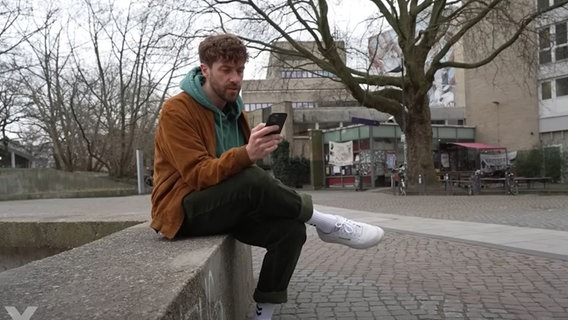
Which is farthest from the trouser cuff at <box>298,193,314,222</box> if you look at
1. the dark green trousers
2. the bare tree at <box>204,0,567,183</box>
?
the bare tree at <box>204,0,567,183</box>

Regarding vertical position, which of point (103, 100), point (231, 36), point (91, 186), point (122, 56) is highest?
point (122, 56)

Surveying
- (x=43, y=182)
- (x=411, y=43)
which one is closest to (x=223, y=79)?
(x=411, y=43)

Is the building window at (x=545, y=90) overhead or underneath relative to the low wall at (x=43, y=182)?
overhead

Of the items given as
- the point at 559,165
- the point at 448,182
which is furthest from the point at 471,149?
the point at 448,182

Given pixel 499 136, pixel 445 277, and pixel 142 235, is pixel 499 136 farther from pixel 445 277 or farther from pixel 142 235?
pixel 142 235

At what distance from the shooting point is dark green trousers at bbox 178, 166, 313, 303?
2.94 m

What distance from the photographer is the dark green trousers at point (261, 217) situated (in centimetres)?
294

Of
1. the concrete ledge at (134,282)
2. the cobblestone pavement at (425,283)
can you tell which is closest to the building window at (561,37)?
the cobblestone pavement at (425,283)

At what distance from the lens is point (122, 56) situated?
32031mm

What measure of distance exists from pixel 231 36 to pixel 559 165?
2682cm

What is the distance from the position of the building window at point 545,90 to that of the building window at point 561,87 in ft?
1.93

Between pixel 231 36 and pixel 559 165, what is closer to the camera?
pixel 231 36

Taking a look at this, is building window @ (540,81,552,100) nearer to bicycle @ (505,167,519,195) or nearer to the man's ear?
bicycle @ (505,167,519,195)

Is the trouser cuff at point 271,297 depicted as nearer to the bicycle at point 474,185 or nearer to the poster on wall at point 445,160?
the bicycle at point 474,185
